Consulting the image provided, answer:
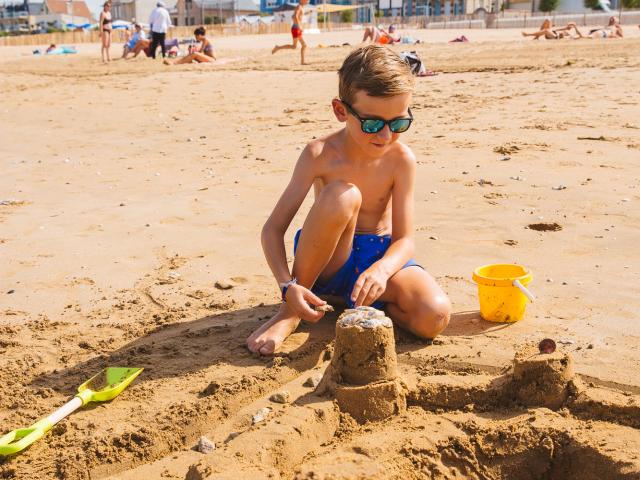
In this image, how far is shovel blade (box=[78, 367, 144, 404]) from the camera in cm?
267

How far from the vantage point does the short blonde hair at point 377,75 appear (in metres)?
2.86

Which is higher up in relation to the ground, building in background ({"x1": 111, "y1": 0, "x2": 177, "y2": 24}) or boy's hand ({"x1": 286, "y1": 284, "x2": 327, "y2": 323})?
building in background ({"x1": 111, "y1": 0, "x2": 177, "y2": 24})

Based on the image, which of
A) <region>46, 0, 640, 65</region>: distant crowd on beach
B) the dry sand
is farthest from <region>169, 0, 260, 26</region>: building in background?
the dry sand

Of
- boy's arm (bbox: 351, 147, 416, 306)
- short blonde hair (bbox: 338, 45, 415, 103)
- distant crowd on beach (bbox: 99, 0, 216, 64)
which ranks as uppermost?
distant crowd on beach (bbox: 99, 0, 216, 64)

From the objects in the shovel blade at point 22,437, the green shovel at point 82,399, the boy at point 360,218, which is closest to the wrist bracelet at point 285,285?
the boy at point 360,218

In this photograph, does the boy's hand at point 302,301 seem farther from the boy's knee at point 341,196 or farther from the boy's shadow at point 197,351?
the boy's knee at point 341,196

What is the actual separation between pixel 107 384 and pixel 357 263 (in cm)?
117

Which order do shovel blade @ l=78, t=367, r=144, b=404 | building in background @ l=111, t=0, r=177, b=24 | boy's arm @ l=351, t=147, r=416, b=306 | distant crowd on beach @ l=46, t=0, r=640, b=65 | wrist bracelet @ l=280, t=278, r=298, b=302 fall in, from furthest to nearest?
building in background @ l=111, t=0, r=177, b=24 → distant crowd on beach @ l=46, t=0, r=640, b=65 → boy's arm @ l=351, t=147, r=416, b=306 → wrist bracelet @ l=280, t=278, r=298, b=302 → shovel blade @ l=78, t=367, r=144, b=404

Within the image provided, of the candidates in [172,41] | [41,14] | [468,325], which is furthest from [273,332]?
[41,14]

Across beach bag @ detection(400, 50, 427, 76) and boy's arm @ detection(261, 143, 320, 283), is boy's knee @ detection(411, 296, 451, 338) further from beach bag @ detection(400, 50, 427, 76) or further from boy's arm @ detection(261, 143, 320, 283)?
beach bag @ detection(400, 50, 427, 76)

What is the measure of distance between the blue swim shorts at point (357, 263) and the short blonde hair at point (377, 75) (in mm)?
670

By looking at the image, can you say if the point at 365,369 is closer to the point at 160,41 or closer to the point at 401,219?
the point at 401,219

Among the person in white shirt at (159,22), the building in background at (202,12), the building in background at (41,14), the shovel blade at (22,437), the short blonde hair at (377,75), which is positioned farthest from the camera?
the building in background at (41,14)

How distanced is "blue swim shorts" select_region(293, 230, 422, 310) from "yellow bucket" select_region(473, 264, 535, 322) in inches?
12.4
